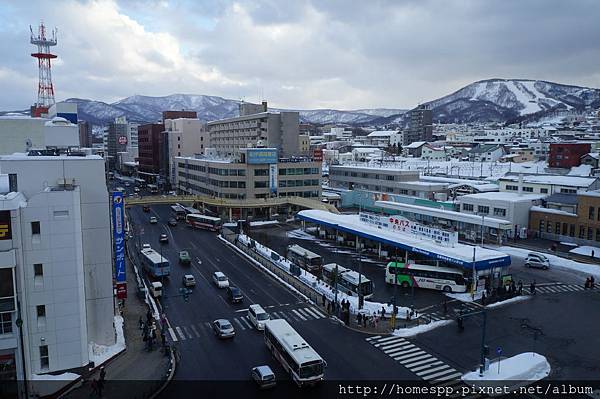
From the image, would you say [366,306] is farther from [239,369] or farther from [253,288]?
[239,369]

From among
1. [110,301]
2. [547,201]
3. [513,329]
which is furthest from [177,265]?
[547,201]

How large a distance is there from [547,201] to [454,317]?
3261 centimetres

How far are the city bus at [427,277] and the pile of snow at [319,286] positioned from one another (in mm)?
3885

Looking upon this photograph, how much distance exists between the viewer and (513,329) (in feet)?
90.0

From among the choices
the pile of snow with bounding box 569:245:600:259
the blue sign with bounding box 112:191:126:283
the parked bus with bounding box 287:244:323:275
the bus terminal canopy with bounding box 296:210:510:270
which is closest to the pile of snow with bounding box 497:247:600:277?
the pile of snow with bounding box 569:245:600:259

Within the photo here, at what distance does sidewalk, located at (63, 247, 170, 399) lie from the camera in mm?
19969

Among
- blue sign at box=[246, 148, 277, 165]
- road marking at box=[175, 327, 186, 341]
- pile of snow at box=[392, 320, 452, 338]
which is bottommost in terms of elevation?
road marking at box=[175, 327, 186, 341]

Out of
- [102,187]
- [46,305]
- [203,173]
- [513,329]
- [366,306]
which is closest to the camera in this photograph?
[46,305]

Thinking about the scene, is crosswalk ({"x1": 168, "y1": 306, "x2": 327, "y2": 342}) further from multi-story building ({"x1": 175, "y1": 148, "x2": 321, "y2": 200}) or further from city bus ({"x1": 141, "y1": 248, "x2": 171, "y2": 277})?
multi-story building ({"x1": 175, "y1": 148, "x2": 321, "y2": 200})

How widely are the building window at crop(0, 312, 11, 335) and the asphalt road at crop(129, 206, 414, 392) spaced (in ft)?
25.9

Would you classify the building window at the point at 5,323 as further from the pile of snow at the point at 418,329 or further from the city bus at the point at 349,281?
the city bus at the point at 349,281

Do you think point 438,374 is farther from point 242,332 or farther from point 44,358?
point 44,358

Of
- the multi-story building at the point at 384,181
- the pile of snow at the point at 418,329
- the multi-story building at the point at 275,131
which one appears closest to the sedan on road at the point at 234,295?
the pile of snow at the point at 418,329

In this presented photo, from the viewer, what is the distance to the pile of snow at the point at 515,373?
68.2 ft
